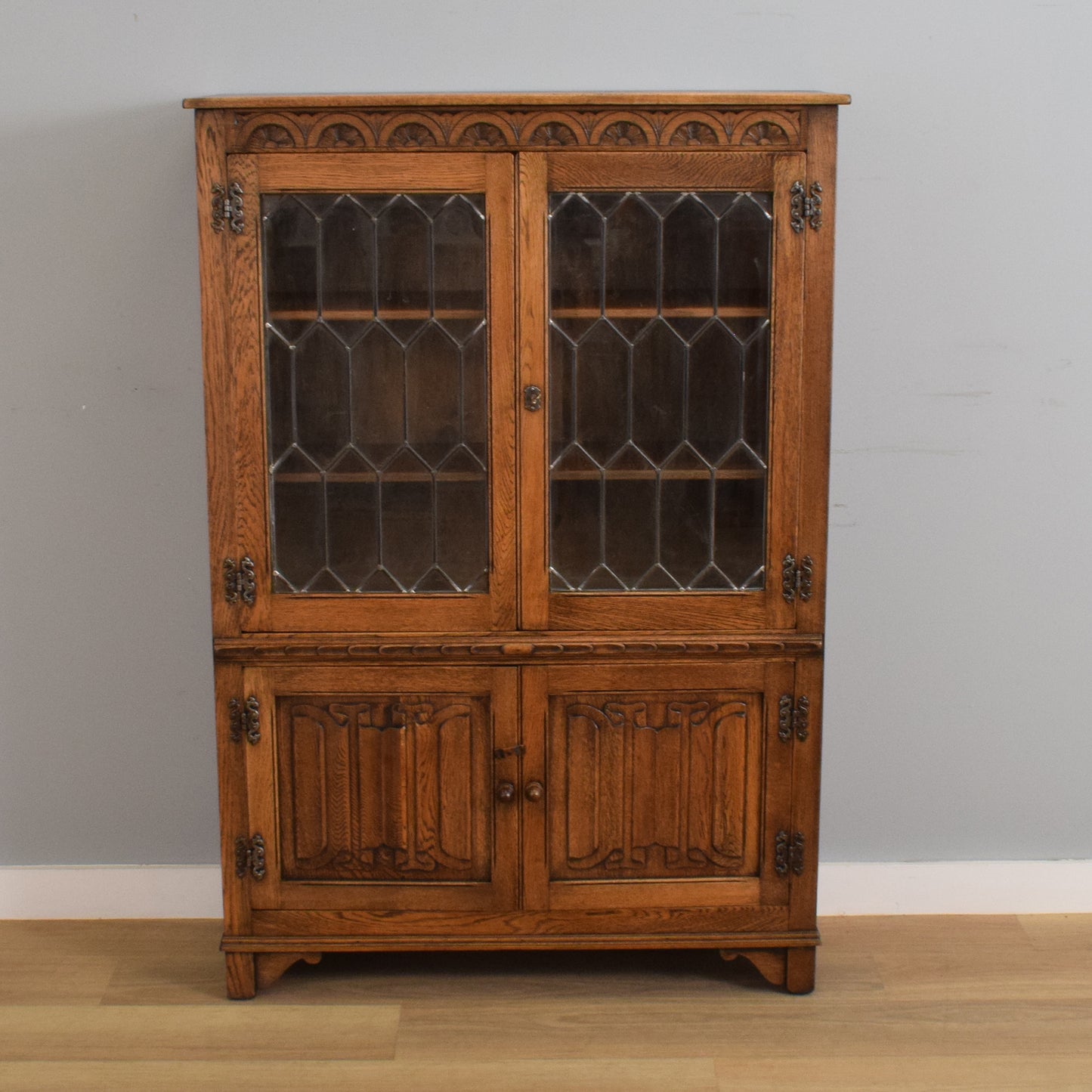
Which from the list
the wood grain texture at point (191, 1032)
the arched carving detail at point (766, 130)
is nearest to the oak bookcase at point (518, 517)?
the arched carving detail at point (766, 130)

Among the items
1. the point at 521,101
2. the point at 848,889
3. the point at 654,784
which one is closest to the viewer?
the point at 521,101

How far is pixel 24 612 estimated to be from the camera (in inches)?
101

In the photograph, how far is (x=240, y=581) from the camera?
221 centimetres

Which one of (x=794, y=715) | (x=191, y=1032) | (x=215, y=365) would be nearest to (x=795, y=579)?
(x=794, y=715)

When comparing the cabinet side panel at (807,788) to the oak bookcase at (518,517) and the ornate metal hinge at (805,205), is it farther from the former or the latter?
the ornate metal hinge at (805,205)

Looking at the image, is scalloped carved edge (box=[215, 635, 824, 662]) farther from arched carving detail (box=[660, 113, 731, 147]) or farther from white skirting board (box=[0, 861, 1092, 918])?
arched carving detail (box=[660, 113, 731, 147])

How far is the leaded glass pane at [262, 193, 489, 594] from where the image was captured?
84.0 inches

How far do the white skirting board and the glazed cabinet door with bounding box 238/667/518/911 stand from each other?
0.45 metres

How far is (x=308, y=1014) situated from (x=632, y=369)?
1.39m

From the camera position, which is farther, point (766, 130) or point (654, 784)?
point (654, 784)

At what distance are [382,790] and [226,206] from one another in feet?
3.71

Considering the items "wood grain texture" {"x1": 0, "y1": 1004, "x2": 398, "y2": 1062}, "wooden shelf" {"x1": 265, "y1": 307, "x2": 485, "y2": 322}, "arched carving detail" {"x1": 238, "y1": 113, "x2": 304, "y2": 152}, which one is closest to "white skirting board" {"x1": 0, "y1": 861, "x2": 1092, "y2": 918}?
"wood grain texture" {"x1": 0, "y1": 1004, "x2": 398, "y2": 1062}

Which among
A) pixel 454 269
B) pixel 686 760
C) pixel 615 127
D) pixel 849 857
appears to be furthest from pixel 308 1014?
pixel 615 127

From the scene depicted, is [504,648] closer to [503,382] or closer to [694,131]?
[503,382]
